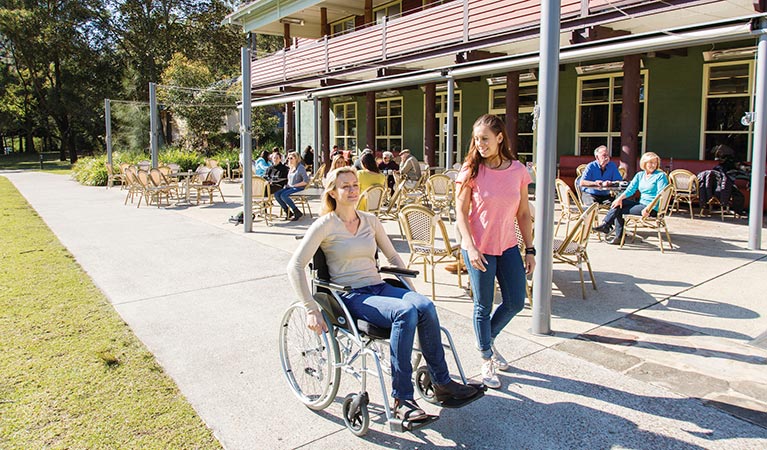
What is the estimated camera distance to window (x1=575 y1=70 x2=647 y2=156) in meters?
14.1

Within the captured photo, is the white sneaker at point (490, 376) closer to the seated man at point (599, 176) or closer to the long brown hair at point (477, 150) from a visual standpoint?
the long brown hair at point (477, 150)

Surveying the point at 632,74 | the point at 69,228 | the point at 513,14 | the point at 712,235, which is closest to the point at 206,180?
the point at 69,228

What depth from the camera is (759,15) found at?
7.84 metres

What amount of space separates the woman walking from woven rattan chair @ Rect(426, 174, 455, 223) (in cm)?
654

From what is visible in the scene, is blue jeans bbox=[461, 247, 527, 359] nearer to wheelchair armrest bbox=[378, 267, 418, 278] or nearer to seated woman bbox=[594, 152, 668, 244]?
wheelchair armrest bbox=[378, 267, 418, 278]

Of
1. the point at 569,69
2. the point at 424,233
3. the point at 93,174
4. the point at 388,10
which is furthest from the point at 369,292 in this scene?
the point at 93,174

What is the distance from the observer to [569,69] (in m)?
14.7

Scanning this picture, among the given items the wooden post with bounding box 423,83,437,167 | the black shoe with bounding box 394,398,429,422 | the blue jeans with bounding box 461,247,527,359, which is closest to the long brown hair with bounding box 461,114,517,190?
the blue jeans with bounding box 461,247,527,359

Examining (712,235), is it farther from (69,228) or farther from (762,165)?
(69,228)

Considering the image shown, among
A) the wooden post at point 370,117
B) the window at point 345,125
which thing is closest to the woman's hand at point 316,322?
the wooden post at point 370,117

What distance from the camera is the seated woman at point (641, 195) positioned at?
7707 mm

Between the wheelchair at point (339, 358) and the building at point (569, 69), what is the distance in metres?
7.64

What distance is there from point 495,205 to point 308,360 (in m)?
1.48

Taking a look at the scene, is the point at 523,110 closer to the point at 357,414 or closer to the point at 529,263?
the point at 529,263
